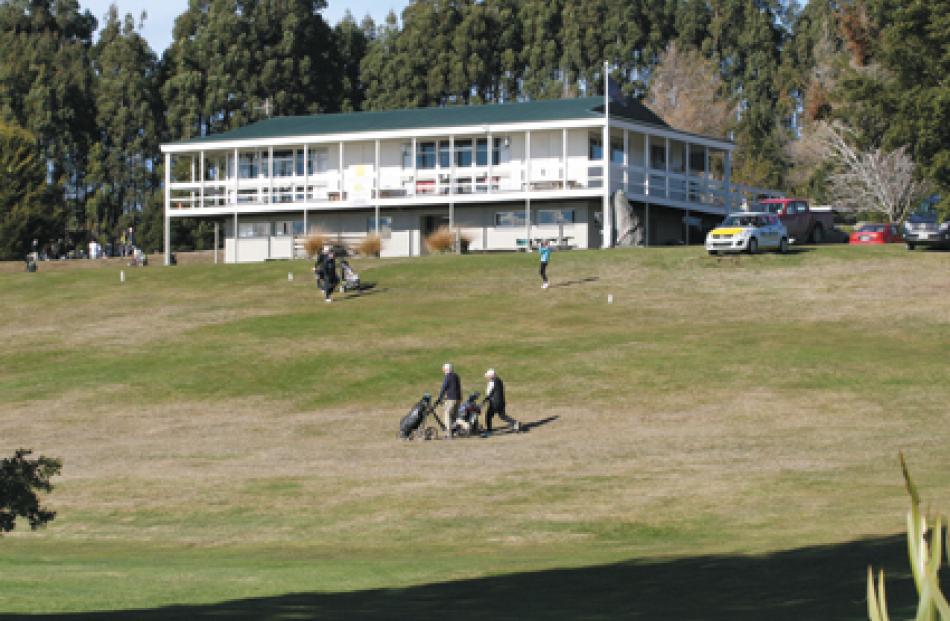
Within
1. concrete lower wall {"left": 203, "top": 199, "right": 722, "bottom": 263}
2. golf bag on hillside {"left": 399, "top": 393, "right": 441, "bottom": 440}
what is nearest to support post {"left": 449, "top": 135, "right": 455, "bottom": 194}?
concrete lower wall {"left": 203, "top": 199, "right": 722, "bottom": 263}

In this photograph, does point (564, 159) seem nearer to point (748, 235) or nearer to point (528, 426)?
point (748, 235)

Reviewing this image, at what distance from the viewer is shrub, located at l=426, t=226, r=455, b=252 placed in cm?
5766

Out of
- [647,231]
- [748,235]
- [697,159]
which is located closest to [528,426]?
[748,235]

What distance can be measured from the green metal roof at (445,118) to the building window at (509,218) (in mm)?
4082

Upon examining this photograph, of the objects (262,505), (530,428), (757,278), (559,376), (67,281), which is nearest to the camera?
(262,505)

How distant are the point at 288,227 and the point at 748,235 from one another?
81.0 feet

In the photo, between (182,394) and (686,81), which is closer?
(182,394)

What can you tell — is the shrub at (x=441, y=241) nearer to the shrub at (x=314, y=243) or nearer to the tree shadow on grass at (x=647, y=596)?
the shrub at (x=314, y=243)

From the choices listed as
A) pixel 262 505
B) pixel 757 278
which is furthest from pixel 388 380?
pixel 757 278

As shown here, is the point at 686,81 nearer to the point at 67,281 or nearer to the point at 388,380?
the point at 67,281

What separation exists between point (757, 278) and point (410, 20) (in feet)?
212

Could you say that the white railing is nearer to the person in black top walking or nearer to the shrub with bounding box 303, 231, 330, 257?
the shrub with bounding box 303, 231, 330, 257

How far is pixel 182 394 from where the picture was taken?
34.2 meters

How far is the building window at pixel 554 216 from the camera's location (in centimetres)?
6031
